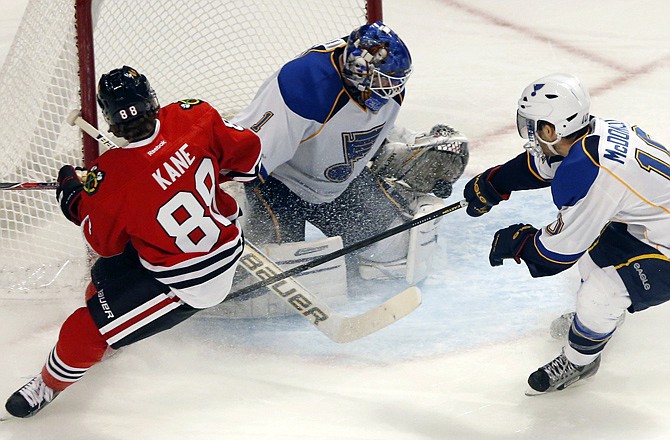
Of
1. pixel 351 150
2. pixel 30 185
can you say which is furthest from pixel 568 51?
pixel 30 185

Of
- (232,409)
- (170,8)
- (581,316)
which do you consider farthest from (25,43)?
(581,316)

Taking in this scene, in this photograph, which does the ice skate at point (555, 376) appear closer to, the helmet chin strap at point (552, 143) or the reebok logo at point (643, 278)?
the reebok logo at point (643, 278)

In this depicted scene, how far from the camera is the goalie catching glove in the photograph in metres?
3.25

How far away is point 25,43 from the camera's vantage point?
9.69 feet

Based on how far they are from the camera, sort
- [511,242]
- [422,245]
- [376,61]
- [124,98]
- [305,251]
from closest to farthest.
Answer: [124,98]
[511,242]
[376,61]
[305,251]
[422,245]

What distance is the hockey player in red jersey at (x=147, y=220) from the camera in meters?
2.17

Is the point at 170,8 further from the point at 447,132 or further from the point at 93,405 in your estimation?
the point at 93,405

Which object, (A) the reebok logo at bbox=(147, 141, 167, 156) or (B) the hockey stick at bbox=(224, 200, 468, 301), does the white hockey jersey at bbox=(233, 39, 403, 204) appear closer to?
(B) the hockey stick at bbox=(224, 200, 468, 301)

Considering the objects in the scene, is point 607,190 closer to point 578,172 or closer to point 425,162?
point 578,172

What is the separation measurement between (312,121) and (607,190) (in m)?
0.88

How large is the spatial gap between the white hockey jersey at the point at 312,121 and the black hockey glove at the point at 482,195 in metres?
0.34

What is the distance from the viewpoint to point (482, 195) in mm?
2818

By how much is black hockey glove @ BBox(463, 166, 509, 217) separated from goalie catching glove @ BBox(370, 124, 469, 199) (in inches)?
15.5

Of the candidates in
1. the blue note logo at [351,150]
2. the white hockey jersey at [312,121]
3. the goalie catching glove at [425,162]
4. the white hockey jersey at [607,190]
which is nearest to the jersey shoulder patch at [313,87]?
the white hockey jersey at [312,121]
